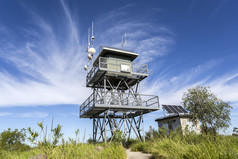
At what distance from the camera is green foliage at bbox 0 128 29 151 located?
55.2 feet

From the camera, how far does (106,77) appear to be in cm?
1773

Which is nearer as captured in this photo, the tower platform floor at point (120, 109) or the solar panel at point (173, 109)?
the tower platform floor at point (120, 109)

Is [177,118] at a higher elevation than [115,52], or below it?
below

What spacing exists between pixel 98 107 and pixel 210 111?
10.1 m

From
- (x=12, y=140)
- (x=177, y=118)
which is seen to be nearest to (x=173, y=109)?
(x=177, y=118)

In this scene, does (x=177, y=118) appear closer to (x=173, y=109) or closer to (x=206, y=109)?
(x=173, y=109)

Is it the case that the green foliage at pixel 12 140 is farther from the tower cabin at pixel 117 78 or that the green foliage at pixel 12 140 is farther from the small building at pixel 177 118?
the small building at pixel 177 118

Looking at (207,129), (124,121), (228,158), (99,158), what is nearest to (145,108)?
(124,121)

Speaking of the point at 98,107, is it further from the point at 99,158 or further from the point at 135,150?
the point at 99,158

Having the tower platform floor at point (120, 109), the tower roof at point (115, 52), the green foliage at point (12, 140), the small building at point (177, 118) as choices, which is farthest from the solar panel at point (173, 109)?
the green foliage at point (12, 140)

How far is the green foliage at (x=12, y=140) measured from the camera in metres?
16.8

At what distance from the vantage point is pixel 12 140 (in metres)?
17.7

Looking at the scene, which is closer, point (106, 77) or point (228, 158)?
point (228, 158)

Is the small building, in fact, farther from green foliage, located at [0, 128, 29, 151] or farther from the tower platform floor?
green foliage, located at [0, 128, 29, 151]
